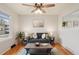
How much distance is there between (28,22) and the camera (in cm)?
283

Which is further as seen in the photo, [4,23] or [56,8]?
[56,8]

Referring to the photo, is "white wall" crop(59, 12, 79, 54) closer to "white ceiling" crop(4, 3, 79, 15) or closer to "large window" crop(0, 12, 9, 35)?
"white ceiling" crop(4, 3, 79, 15)

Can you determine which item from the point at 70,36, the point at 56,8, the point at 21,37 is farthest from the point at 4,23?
the point at 70,36

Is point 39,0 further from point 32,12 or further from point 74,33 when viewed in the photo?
point 74,33

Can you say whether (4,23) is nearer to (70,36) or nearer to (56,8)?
(56,8)

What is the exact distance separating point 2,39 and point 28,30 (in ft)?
2.25

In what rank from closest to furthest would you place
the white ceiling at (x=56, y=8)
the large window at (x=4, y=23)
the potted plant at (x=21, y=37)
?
the white ceiling at (x=56, y=8), the large window at (x=4, y=23), the potted plant at (x=21, y=37)

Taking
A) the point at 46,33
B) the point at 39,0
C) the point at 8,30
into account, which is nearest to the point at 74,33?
the point at 46,33

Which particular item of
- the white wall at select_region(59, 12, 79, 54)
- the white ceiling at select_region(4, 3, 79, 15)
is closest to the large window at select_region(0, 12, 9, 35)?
the white ceiling at select_region(4, 3, 79, 15)

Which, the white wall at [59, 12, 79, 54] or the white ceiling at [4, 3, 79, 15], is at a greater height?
the white ceiling at [4, 3, 79, 15]

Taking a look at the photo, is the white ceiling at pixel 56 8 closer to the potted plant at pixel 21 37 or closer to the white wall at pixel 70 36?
the white wall at pixel 70 36

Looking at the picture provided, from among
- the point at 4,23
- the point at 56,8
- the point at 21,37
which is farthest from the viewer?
the point at 21,37

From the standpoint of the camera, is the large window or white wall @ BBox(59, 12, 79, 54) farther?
white wall @ BBox(59, 12, 79, 54)

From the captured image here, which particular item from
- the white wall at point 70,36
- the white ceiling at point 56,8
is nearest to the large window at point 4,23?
the white ceiling at point 56,8
